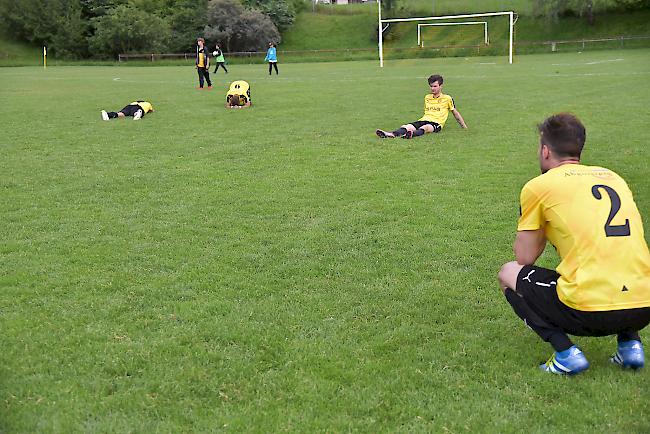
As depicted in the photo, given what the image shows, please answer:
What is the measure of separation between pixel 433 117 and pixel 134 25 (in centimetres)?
5839

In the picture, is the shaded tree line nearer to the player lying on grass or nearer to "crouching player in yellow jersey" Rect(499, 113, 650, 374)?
the player lying on grass

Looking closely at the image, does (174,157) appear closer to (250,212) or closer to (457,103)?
(250,212)

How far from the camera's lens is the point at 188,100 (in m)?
19.7

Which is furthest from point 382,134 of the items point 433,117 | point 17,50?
point 17,50

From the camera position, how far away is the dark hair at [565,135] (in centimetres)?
365

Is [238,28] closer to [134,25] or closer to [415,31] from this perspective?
[134,25]

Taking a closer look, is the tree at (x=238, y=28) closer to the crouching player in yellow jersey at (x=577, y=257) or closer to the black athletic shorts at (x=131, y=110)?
the black athletic shorts at (x=131, y=110)

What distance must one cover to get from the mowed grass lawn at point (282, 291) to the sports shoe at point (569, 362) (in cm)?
7

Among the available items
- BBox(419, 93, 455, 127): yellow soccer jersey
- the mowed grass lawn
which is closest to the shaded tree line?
BBox(419, 93, 455, 127): yellow soccer jersey

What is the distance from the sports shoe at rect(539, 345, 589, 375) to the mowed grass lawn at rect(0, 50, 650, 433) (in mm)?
66

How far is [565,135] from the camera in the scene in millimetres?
3664

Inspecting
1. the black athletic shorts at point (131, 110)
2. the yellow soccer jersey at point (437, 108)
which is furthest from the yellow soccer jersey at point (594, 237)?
the black athletic shorts at point (131, 110)

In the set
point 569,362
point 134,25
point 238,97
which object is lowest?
point 569,362

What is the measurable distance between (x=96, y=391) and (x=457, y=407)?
6.60 feet
